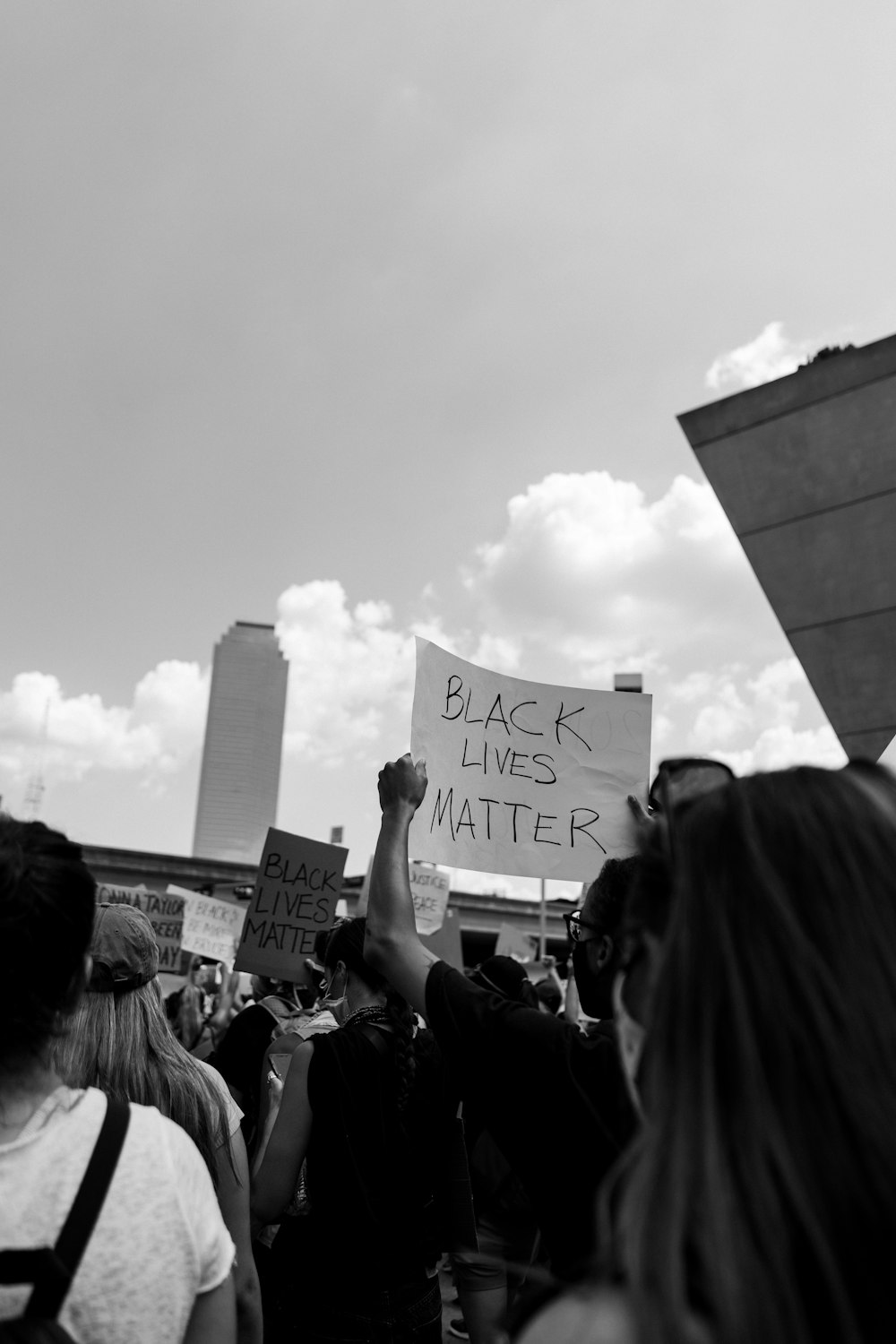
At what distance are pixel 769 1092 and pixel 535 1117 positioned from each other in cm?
108

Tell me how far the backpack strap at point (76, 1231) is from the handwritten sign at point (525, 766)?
1.81 metres

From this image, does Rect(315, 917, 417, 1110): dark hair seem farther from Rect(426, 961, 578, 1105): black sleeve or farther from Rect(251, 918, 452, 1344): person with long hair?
Rect(426, 961, 578, 1105): black sleeve

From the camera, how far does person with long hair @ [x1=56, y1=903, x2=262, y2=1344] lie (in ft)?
9.11

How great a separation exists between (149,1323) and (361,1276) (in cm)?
161

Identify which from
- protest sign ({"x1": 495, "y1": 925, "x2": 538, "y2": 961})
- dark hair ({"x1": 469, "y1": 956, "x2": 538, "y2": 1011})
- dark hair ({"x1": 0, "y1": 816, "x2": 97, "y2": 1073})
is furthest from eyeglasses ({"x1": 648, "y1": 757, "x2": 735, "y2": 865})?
protest sign ({"x1": 495, "y1": 925, "x2": 538, "y2": 961})

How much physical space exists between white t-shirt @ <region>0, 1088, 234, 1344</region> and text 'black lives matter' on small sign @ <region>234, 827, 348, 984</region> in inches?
188

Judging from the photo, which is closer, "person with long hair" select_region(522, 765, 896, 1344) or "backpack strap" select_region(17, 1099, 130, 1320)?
"person with long hair" select_region(522, 765, 896, 1344)

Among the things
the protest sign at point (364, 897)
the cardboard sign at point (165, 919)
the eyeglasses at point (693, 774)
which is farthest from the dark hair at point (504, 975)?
the cardboard sign at point (165, 919)

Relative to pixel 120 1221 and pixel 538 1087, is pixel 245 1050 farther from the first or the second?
pixel 120 1221

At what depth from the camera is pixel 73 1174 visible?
1513 mm

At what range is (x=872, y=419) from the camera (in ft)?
16.8

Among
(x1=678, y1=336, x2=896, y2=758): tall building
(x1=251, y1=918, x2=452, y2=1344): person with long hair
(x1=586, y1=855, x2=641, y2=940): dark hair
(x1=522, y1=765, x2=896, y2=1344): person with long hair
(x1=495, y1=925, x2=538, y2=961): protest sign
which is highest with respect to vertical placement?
(x1=678, y1=336, x2=896, y2=758): tall building

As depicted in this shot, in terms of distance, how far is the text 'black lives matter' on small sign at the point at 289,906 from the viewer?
644cm

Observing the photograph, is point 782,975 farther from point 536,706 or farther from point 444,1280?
point 444,1280
